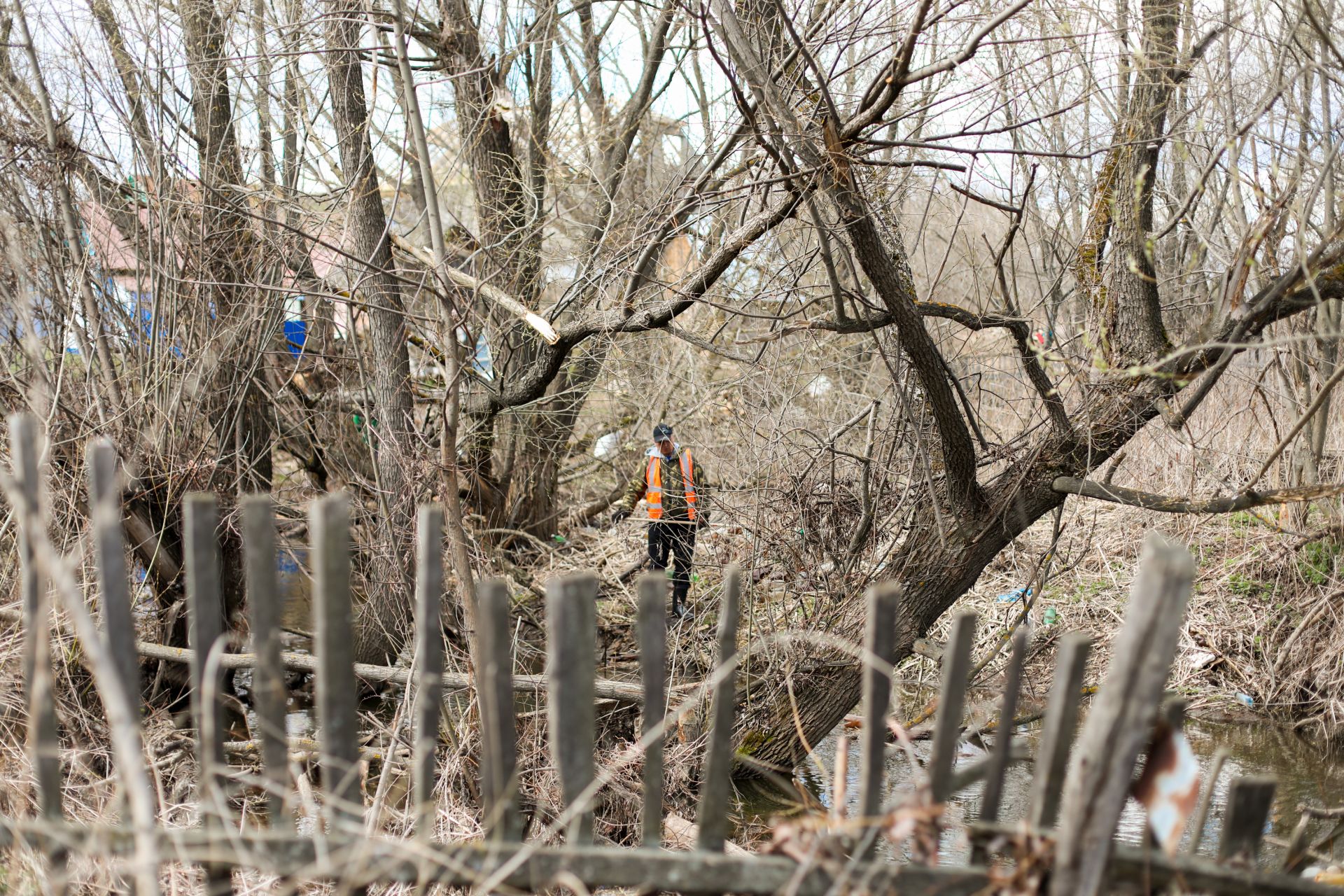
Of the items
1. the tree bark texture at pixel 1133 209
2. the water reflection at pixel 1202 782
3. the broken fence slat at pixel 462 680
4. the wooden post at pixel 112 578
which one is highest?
the tree bark texture at pixel 1133 209

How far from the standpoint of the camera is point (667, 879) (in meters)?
1.97

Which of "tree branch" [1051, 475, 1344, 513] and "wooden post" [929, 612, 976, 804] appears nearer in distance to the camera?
"wooden post" [929, 612, 976, 804]

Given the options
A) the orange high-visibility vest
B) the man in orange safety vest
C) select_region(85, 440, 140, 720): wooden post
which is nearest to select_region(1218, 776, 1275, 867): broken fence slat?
select_region(85, 440, 140, 720): wooden post

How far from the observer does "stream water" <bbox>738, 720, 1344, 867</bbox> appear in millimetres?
5543

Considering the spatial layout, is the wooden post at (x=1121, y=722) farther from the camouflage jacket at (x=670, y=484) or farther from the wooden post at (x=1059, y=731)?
the camouflage jacket at (x=670, y=484)

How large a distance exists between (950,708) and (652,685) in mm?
613

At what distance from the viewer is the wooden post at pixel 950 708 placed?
2.05m

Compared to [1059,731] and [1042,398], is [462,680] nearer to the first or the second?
[1042,398]

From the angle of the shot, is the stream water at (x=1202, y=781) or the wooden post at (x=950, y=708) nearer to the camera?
the wooden post at (x=950, y=708)

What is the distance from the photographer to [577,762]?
2.05 metres

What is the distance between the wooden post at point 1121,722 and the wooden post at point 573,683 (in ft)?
3.00

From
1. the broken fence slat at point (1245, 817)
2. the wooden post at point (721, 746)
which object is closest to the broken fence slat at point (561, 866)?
the wooden post at point (721, 746)

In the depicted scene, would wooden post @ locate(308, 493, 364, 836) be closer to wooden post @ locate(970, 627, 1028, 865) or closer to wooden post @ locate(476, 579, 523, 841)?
wooden post @ locate(476, 579, 523, 841)

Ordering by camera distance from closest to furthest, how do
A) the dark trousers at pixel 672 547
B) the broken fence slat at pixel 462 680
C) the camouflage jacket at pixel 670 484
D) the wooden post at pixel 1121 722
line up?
1. the wooden post at pixel 1121 722
2. the broken fence slat at pixel 462 680
3. the dark trousers at pixel 672 547
4. the camouflage jacket at pixel 670 484
